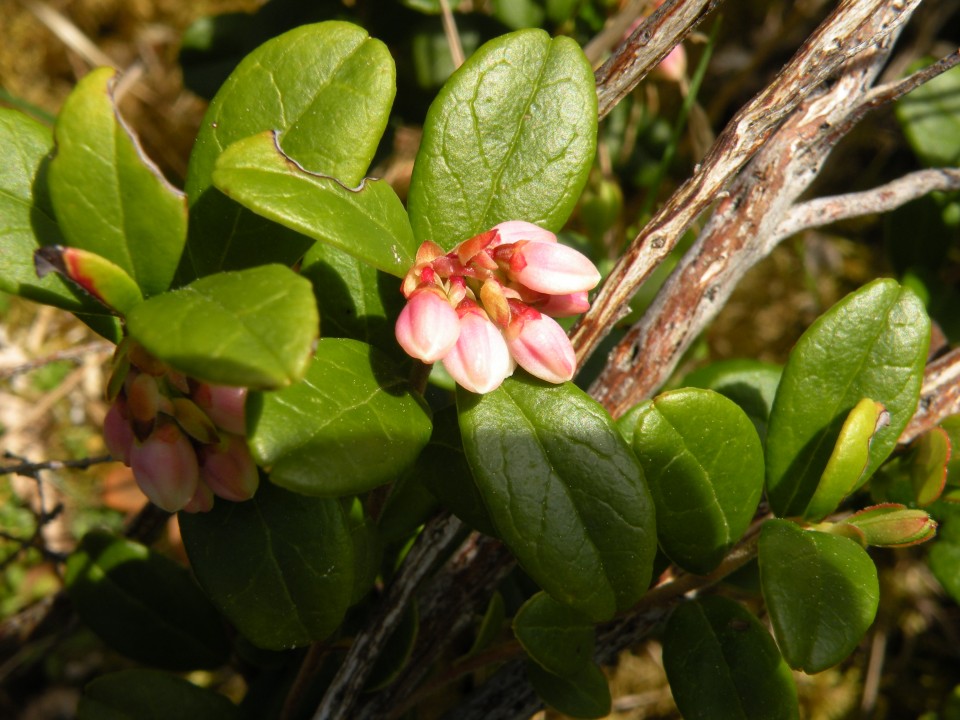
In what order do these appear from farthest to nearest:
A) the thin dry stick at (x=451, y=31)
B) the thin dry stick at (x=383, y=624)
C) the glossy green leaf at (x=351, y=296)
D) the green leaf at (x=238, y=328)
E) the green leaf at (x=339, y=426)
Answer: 1. the thin dry stick at (x=451, y=31)
2. the thin dry stick at (x=383, y=624)
3. the glossy green leaf at (x=351, y=296)
4. the green leaf at (x=339, y=426)
5. the green leaf at (x=238, y=328)

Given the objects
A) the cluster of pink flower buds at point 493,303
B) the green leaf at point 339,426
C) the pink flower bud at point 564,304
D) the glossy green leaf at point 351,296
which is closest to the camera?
the green leaf at point 339,426

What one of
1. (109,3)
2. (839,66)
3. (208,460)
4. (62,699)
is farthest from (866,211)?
(109,3)

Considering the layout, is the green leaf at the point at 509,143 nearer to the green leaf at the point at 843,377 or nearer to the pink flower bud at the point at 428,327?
the pink flower bud at the point at 428,327

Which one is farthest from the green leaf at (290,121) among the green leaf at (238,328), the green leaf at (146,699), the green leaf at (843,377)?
the green leaf at (146,699)

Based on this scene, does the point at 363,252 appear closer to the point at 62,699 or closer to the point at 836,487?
the point at 836,487

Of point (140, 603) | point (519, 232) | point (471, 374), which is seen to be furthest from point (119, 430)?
point (140, 603)

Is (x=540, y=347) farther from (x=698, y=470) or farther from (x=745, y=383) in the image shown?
(x=745, y=383)
